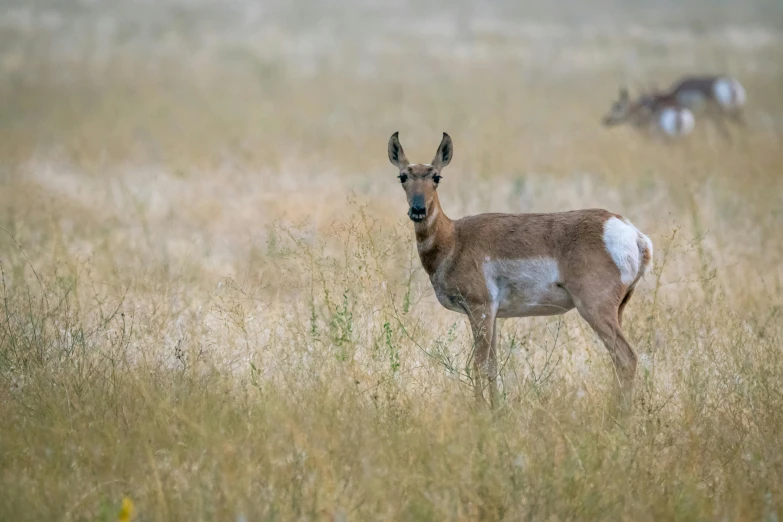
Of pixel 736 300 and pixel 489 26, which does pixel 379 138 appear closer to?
pixel 736 300

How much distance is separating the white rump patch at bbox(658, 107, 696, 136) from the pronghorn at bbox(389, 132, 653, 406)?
1268 cm

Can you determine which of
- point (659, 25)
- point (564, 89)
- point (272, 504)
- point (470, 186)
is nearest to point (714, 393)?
point (272, 504)

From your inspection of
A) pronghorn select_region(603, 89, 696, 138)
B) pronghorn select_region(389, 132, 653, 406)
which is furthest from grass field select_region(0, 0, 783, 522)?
pronghorn select_region(603, 89, 696, 138)

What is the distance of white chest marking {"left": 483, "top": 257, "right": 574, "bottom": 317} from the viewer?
6285mm

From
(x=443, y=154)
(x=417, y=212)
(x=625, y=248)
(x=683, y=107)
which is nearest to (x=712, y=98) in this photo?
(x=683, y=107)

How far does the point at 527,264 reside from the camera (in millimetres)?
6312

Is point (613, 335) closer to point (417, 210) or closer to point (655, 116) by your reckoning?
point (417, 210)

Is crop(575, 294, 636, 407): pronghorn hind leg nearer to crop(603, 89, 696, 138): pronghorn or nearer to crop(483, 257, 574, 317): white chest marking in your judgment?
crop(483, 257, 574, 317): white chest marking

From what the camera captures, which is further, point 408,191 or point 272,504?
point 408,191

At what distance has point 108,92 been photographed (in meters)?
22.9

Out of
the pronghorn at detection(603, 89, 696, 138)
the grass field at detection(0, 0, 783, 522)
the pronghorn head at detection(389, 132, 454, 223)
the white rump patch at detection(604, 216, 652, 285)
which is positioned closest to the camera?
the grass field at detection(0, 0, 783, 522)

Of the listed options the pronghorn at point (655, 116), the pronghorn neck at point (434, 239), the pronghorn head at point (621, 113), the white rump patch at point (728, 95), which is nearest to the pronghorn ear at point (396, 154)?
the pronghorn neck at point (434, 239)

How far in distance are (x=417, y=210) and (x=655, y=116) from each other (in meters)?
13.9

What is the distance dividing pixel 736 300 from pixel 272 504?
5.06 metres
